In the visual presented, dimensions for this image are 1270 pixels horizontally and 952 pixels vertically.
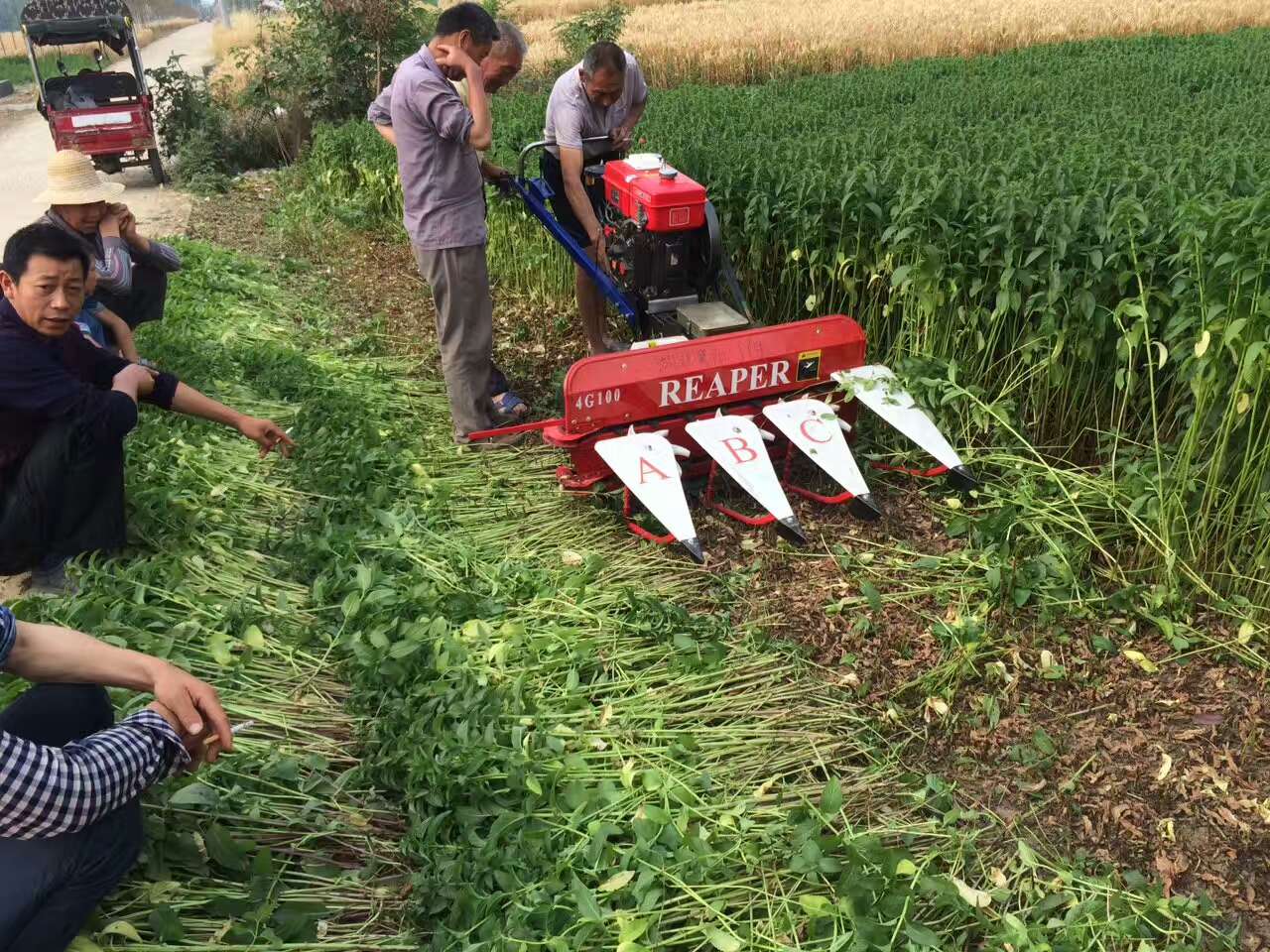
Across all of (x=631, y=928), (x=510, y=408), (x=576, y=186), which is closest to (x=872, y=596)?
(x=631, y=928)

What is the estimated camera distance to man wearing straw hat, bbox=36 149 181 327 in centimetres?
425

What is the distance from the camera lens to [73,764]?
198 cm

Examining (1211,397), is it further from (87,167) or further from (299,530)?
(87,167)

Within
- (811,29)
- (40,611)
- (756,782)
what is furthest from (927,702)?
(811,29)

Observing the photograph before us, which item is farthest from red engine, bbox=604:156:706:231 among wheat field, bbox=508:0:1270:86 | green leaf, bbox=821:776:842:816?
wheat field, bbox=508:0:1270:86

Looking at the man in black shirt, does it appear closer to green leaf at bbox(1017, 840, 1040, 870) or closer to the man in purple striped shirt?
the man in purple striped shirt

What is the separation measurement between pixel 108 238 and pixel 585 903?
3.91 m

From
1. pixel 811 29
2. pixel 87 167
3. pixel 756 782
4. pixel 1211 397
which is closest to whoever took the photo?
pixel 756 782

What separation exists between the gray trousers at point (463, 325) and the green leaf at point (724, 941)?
11.0 feet

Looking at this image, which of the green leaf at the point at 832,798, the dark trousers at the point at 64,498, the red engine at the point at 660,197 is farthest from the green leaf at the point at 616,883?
the red engine at the point at 660,197

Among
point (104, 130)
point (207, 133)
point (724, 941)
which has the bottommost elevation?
point (724, 941)

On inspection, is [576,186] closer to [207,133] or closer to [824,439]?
[824,439]

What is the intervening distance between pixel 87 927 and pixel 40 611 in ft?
4.12

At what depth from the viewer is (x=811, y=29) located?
1781 centimetres
